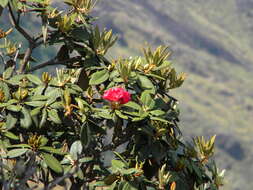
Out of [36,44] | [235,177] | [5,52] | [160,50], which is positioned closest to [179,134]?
[160,50]

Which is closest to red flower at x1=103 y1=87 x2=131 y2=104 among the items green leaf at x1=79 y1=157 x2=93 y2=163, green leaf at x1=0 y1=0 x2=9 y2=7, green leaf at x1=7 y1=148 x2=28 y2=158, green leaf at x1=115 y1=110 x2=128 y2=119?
green leaf at x1=115 y1=110 x2=128 y2=119

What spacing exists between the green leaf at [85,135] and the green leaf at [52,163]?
257mm

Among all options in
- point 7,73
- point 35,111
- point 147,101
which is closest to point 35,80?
point 7,73

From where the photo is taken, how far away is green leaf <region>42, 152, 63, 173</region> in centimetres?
403

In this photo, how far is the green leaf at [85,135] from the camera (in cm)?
404

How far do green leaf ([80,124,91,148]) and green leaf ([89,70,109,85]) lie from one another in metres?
0.47

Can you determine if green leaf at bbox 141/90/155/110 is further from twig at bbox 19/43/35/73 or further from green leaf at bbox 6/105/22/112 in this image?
twig at bbox 19/43/35/73

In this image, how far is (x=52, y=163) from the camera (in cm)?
404

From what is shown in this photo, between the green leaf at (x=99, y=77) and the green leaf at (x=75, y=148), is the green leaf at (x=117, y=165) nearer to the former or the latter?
the green leaf at (x=75, y=148)

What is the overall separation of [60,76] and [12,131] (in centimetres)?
62

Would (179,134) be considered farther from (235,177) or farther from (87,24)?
(235,177)

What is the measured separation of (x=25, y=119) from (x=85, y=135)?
500 mm

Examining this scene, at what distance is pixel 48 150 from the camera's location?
4.09m

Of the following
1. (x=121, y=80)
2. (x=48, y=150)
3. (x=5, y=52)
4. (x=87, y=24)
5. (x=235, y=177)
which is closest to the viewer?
(x=48, y=150)
